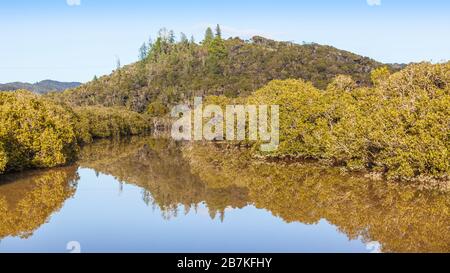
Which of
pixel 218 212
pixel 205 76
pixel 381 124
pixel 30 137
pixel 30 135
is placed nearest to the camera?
pixel 218 212

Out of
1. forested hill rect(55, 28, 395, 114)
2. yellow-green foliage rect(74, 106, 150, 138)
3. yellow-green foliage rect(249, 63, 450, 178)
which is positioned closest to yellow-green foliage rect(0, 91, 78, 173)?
yellow-green foliage rect(249, 63, 450, 178)

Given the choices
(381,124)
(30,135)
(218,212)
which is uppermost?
(381,124)

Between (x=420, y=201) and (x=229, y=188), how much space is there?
14406 mm

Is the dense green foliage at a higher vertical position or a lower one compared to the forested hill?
lower

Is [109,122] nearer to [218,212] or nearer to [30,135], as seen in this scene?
[30,135]

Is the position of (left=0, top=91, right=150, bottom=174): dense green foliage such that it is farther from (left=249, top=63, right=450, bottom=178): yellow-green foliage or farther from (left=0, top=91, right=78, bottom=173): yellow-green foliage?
(left=249, top=63, right=450, bottom=178): yellow-green foliage

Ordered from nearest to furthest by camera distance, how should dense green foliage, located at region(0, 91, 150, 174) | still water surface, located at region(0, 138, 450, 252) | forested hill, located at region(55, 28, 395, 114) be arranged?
still water surface, located at region(0, 138, 450, 252)
dense green foliage, located at region(0, 91, 150, 174)
forested hill, located at region(55, 28, 395, 114)

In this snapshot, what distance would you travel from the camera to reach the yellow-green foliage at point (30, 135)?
46562 millimetres

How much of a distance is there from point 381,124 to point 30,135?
3117cm

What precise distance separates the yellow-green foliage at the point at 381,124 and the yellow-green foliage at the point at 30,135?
2240cm

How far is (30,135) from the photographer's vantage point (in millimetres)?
48844

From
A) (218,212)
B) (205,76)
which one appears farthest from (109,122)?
(218,212)

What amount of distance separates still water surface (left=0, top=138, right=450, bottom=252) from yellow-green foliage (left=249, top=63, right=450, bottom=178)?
2322mm

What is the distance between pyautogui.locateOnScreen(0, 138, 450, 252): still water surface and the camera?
2427 cm
